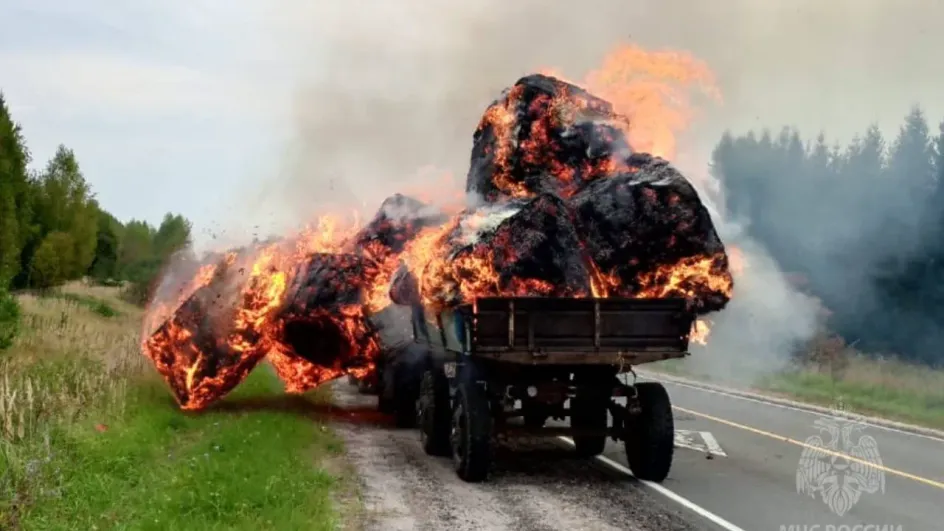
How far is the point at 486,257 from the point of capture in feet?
33.7

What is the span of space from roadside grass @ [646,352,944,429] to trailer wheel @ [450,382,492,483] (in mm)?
11816

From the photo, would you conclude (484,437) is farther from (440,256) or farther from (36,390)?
(36,390)

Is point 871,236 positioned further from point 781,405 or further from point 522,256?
point 522,256

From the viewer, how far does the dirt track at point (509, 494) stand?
8.51 meters

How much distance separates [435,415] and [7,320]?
7.55 m

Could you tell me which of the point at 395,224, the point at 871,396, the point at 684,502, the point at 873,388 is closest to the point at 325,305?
the point at 395,224

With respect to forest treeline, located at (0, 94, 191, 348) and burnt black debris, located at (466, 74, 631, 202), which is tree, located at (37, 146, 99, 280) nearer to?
forest treeline, located at (0, 94, 191, 348)

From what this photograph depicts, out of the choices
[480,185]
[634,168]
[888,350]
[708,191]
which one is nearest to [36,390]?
[480,185]

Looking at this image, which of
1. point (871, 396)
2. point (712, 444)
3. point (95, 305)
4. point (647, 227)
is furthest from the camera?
point (95, 305)

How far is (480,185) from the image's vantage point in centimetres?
1302

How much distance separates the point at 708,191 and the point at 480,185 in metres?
3.55

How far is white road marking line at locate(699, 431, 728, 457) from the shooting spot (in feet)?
43.7

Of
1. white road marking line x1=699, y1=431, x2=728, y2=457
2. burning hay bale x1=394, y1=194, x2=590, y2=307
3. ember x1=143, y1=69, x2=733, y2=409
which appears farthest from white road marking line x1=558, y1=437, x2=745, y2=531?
burning hay bale x1=394, y1=194, x2=590, y2=307

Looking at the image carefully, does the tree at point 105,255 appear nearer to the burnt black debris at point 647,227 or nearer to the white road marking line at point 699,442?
the white road marking line at point 699,442
